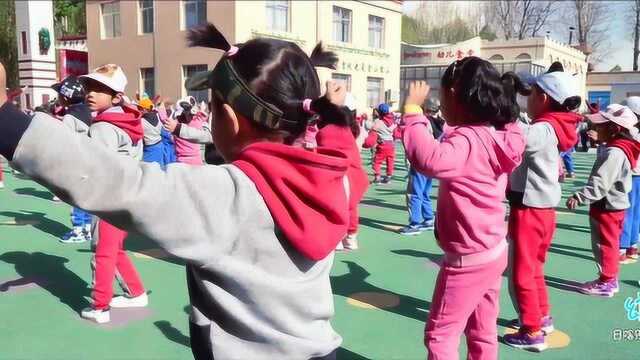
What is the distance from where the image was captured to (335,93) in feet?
4.88

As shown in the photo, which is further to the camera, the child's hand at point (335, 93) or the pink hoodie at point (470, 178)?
the pink hoodie at point (470, 178)

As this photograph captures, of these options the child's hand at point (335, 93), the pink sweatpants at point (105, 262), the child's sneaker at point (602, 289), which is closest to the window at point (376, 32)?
the child's sneaker at point (602, 289)

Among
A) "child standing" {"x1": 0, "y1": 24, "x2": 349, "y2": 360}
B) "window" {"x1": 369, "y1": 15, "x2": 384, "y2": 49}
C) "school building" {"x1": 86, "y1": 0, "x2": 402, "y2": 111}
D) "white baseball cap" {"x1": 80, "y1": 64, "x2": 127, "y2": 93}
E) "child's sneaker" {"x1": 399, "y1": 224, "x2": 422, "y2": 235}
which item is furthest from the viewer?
"window" {"x1": 369, "y1": 15, "x2": 384, "y2": 49}

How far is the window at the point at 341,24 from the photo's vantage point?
2633cm

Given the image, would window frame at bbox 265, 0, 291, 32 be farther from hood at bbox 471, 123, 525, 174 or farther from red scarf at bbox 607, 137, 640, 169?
hood at bbox 471, 123, 525, 174

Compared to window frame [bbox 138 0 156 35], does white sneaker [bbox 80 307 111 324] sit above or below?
below

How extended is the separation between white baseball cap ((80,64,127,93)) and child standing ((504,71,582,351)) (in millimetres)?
2758

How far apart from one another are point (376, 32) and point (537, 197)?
88.3 ft

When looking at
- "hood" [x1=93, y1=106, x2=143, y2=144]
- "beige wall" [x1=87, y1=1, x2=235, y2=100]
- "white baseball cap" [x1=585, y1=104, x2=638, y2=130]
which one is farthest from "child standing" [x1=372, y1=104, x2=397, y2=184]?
"beige wall" [x1=87, y1=1, x2=235, y2=100]

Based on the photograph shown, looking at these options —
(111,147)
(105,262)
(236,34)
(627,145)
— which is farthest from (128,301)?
(236,34)

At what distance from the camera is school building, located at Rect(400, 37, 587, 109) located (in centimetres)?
3338

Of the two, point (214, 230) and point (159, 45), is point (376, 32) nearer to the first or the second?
point (159, 45)

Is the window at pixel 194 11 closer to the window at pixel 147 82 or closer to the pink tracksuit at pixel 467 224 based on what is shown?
the window at pixel 147 82

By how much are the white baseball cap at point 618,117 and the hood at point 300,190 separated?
13.7 ft
